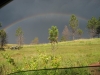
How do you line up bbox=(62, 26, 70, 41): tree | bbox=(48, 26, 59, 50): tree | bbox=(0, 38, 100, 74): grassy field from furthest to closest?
bbox=(62, 26, 70, 41): tree
bbox=(48, 26, 59, 50): tree
bbox=(0, 38, 100, 74): grassy field

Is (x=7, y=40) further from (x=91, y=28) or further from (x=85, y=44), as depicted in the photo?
(x=91, y=28)

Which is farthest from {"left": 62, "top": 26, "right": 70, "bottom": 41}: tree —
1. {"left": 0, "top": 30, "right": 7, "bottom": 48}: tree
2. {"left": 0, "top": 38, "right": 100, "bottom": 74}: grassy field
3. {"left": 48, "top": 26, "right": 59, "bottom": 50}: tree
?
{"left": 0, "top": 30, "right": 7, "bottom": 48}: tree

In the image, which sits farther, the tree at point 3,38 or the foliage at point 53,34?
the tree at point 3,38

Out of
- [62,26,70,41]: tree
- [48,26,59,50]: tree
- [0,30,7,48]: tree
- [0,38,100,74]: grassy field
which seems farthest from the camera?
[62,26,70,41]: tree

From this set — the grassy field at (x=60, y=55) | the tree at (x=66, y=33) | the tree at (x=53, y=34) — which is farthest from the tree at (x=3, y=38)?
the tree at (x=66, y=33)

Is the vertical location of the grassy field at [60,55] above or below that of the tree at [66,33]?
below

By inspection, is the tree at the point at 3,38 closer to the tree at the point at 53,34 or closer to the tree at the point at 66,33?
the tree at the point at 53,34

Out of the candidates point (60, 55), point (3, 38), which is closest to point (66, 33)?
A: point (3, 38)

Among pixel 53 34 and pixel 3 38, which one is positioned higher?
pixel 53 34

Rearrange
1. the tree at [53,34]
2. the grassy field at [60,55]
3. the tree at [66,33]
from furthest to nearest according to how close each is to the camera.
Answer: the tree at [66,33]
the tree at [53,34]
the grassy field at [60,55]

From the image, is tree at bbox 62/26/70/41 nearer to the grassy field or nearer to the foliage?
the foliage

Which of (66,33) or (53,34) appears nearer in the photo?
(53,34)

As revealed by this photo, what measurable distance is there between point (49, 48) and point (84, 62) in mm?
1914

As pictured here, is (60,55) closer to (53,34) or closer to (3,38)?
(53,34)
